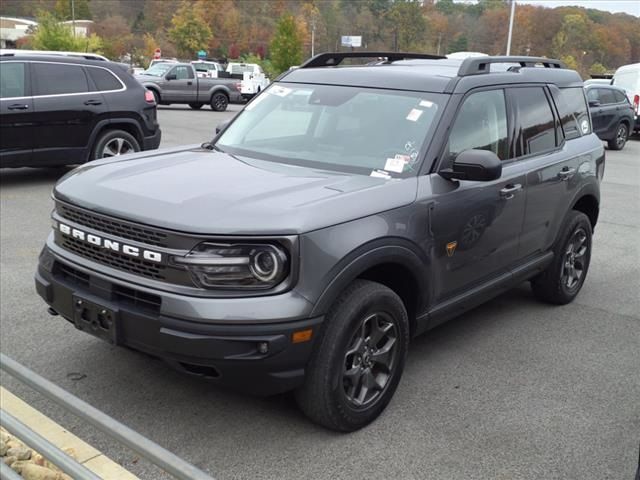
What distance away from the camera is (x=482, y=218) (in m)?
4.25

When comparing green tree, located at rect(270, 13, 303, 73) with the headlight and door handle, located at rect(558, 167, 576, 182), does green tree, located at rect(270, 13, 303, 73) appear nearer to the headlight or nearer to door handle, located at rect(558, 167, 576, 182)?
door handle, located at rect(558, 167, 576, 182)

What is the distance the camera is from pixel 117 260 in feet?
11.0

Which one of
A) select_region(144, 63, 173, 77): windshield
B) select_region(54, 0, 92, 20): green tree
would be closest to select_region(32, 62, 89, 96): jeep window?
select_region(144, 63, 173, 77): windshield

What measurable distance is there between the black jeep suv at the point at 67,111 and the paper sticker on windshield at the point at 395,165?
Answer: 22.1 ft

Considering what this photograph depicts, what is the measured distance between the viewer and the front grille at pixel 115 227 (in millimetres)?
3195

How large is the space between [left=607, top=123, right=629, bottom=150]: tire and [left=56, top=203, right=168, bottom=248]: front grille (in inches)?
699

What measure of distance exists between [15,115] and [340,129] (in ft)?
20.7

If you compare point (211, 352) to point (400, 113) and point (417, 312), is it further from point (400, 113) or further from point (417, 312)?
point (400, 113)

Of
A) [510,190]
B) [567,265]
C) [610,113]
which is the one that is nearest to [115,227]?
[510,190]

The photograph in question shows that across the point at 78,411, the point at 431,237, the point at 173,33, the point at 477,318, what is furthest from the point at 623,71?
the point at 173,33

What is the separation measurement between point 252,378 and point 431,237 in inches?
51.9

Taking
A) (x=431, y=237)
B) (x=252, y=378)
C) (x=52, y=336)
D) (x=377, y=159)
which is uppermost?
(x=377, y=159)

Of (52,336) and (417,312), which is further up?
(417,312)

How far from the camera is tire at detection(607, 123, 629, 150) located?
1872 centimetres
